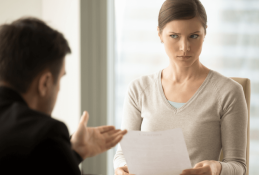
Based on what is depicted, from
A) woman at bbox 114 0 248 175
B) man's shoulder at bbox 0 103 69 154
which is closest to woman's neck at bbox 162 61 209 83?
woman at bbox 114 0 248 175

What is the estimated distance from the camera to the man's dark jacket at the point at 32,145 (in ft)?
1.95

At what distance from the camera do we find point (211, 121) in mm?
1262

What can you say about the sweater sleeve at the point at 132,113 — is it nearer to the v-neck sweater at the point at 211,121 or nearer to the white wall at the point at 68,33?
the v-neck sweater at the point at 211,121

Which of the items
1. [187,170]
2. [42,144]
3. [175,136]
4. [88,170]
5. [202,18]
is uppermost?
[202,18]

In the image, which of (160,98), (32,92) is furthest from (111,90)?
(32,92)

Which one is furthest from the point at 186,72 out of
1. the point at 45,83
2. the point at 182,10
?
the point at 45,83

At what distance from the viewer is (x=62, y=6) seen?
2275 mm

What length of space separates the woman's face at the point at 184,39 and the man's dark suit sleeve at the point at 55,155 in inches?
30.4

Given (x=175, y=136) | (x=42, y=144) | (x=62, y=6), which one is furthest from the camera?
(x=62, y=6)

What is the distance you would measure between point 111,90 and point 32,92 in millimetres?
1637

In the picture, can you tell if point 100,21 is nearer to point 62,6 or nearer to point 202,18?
point 62,6

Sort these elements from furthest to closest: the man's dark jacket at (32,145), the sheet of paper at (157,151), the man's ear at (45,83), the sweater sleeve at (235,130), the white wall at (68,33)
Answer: the white wall at (68,33), the sweater sleeve at (235,130), the sheet of paper at (157,151), the man's ear at (45,83), the man's dark jacket at (32,145)

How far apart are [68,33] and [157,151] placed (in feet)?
5.12

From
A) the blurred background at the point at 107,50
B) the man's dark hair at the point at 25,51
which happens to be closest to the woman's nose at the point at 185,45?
the man's dark hair at the point at 25,51
